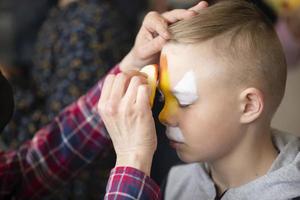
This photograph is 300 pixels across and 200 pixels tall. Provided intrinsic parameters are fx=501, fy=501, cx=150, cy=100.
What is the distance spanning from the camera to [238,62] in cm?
81

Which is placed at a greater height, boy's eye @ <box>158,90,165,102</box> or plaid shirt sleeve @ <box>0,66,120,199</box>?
boy's eye @ <box>158,90,165,102</box>

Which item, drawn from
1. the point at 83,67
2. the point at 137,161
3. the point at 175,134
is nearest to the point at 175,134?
the point at 175,134

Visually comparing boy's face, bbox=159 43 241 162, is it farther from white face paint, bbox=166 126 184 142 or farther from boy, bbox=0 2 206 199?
boy, bbox=0 2 206 199

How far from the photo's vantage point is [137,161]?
2.57 feet

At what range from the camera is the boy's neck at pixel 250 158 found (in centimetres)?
86

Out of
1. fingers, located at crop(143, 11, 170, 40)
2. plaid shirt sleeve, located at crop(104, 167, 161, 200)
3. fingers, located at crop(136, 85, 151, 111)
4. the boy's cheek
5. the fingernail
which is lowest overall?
plaid shirt sleeve, located at crop(104, 167, 161, 200)

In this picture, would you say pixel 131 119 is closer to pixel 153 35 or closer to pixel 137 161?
pixel 137 161

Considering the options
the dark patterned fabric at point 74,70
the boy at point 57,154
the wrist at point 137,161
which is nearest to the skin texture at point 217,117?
the wrist at point 137,161

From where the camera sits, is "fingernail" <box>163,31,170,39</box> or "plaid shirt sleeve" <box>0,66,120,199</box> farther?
"plaid shirt sleeve" <box>0,66,120,199</box>

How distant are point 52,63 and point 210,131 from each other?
0.81 meters

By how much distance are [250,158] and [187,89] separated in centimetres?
17

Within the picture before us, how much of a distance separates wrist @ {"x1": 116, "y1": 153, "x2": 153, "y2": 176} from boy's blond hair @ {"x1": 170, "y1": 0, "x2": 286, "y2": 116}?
0.19 metres

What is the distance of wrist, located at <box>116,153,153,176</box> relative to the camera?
782 mm

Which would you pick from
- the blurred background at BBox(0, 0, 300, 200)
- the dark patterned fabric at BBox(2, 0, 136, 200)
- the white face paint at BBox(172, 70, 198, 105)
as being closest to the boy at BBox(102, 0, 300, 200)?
the white face paint at BBox(172, 70, 198, 105)
